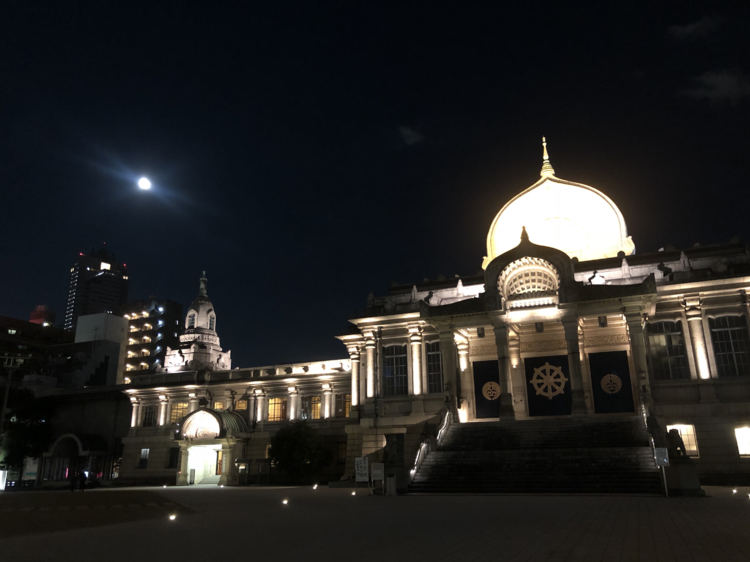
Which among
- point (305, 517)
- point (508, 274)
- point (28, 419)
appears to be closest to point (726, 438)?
point (508, 274)

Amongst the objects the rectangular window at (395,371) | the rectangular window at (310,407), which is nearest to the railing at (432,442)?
the rectangular window at (395,371)

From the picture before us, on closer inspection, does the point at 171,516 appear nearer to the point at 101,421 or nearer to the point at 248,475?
the point at 248,475

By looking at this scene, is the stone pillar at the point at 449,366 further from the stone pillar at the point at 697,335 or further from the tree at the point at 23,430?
the tree at the point at 23,430

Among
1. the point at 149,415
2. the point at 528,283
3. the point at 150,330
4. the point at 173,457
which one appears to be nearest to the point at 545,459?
the point at 528,283

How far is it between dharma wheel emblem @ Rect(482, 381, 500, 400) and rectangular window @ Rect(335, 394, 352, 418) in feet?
43.3

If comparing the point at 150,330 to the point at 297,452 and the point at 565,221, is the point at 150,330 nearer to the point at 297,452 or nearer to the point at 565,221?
the point at 297,452

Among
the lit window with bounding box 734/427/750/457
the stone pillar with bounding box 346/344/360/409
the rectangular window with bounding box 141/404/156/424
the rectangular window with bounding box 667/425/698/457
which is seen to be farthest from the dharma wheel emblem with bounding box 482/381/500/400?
the rectangular window with bounding box 141/404/156/424

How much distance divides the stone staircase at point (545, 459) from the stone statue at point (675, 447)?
132 cm

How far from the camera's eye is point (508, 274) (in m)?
33.6

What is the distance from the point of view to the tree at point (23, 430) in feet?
179

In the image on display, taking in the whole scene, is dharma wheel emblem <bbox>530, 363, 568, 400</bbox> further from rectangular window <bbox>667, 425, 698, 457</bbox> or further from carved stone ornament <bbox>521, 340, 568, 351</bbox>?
rectangular window <bbox>667, 425, 698, 457</bbox>

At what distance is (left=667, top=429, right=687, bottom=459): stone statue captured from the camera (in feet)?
68.3

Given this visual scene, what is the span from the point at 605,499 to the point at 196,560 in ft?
47.8

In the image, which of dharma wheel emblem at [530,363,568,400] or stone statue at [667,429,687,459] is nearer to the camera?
stone statue at [667,429,687,459]
